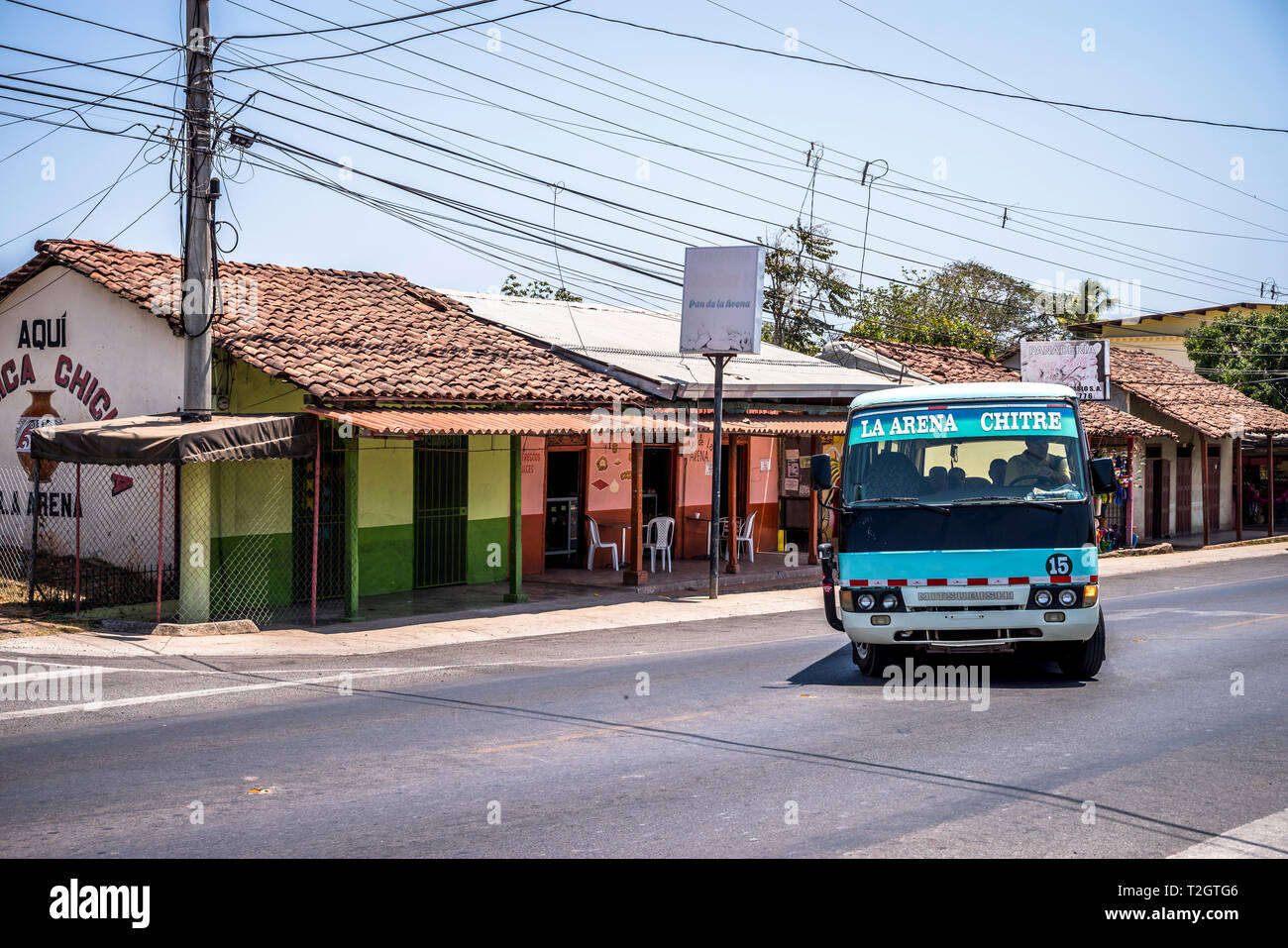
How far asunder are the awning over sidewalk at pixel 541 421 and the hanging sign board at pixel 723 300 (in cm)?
148

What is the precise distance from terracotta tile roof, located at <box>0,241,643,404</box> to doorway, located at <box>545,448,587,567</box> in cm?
181

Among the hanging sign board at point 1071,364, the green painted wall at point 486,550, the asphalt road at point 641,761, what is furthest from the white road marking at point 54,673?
the hanging sign board at point 1071,364

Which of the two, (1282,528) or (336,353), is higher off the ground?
(336,353)

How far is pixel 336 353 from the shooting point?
17.7 meters

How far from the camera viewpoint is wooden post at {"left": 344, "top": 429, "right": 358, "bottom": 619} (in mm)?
16047

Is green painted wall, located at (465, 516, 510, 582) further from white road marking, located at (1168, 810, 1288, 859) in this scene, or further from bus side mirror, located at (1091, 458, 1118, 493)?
white road marking, located at (1168, 810, 1288, 859)

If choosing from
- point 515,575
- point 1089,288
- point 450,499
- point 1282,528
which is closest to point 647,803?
point 515,575

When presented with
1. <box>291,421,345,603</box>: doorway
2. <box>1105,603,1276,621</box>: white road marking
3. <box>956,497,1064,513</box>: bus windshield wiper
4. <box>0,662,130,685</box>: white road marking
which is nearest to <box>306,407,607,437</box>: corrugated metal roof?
<box>291,421,345,603</box>: doorway

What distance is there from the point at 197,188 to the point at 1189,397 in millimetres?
32179

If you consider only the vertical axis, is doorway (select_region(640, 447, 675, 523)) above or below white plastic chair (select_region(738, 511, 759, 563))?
above

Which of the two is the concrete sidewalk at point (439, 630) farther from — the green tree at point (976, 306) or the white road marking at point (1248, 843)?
the green tree at point (976, 306)

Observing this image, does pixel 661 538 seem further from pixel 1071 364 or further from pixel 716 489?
pixel 1071 364
